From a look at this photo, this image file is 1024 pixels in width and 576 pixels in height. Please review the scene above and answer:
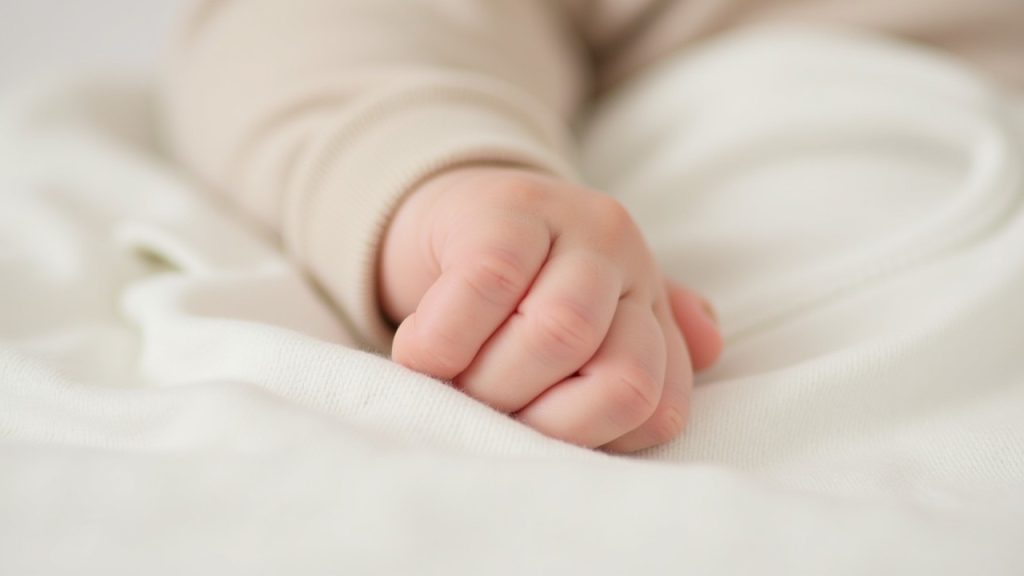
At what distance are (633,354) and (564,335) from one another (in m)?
0.03

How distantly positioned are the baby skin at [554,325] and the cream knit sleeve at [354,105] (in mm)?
98

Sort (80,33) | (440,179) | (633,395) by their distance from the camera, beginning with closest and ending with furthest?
(633,395) → (440,179) → (80,33)

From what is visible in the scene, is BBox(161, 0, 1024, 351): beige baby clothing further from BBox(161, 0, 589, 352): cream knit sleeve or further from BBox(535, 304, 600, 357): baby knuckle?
BBox(535, 304, 600, 357): baby knuckle

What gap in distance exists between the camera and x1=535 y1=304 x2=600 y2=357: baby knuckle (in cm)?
32

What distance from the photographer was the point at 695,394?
38cm

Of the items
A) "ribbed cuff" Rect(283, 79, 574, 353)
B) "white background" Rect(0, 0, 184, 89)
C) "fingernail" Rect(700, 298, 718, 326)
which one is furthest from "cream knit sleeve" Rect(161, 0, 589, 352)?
"white background" Rect(0, 0, 184, 89)

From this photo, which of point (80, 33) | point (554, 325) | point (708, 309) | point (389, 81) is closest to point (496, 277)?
point (554, 325)

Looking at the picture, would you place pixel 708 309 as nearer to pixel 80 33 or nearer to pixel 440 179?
pixel 440 179

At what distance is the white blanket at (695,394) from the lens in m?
0.26

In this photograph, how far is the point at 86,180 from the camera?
1.96 ft

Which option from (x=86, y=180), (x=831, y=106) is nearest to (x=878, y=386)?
(x=831, y=106)

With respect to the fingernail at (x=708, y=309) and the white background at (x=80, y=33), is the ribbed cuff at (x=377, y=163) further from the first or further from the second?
the white background at (x=80, y=33)

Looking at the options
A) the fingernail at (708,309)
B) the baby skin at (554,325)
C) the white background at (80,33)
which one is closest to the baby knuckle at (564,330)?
→ the baby skin at (554,325)

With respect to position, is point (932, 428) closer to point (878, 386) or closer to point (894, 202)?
point (878, 386)
